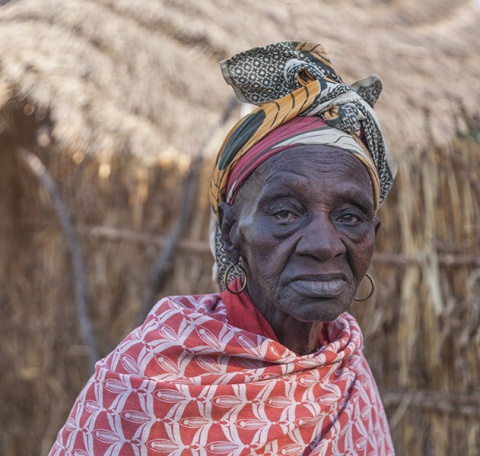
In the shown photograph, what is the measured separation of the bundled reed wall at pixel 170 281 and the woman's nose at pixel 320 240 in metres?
2.17

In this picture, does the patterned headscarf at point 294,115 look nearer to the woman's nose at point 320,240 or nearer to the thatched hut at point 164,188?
the woman's nose at point 320,240

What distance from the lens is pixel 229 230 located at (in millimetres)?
2078

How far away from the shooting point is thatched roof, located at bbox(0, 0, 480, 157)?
5047mm

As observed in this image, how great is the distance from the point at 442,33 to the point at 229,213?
17.6 ft

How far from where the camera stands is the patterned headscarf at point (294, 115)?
197cm

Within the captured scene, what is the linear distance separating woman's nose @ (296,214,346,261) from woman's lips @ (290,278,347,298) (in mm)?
64

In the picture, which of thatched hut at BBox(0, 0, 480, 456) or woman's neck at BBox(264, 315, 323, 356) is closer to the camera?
woman's neck at BBox(264, 315, 323, 356)

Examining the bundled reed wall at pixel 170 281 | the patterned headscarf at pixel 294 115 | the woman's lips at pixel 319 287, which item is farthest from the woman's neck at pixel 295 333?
the bundled reed wall at pixel 170 281

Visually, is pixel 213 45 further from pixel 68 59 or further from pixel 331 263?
pixel 331 263

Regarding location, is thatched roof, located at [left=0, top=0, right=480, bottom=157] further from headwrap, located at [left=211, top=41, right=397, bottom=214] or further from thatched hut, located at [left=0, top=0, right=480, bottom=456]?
headwrap, located at [left=211, top=41, right=397, bottom=214]

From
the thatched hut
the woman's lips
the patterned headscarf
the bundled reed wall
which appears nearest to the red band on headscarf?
the patterned headscarf

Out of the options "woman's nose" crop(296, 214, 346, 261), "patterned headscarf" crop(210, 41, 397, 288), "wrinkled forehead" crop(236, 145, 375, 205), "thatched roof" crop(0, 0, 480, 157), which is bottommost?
"woman's nose" crop(296, 214, 346, 261)

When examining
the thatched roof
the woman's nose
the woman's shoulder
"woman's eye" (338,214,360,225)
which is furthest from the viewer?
the thatched roof

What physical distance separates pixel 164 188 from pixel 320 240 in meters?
3.28
